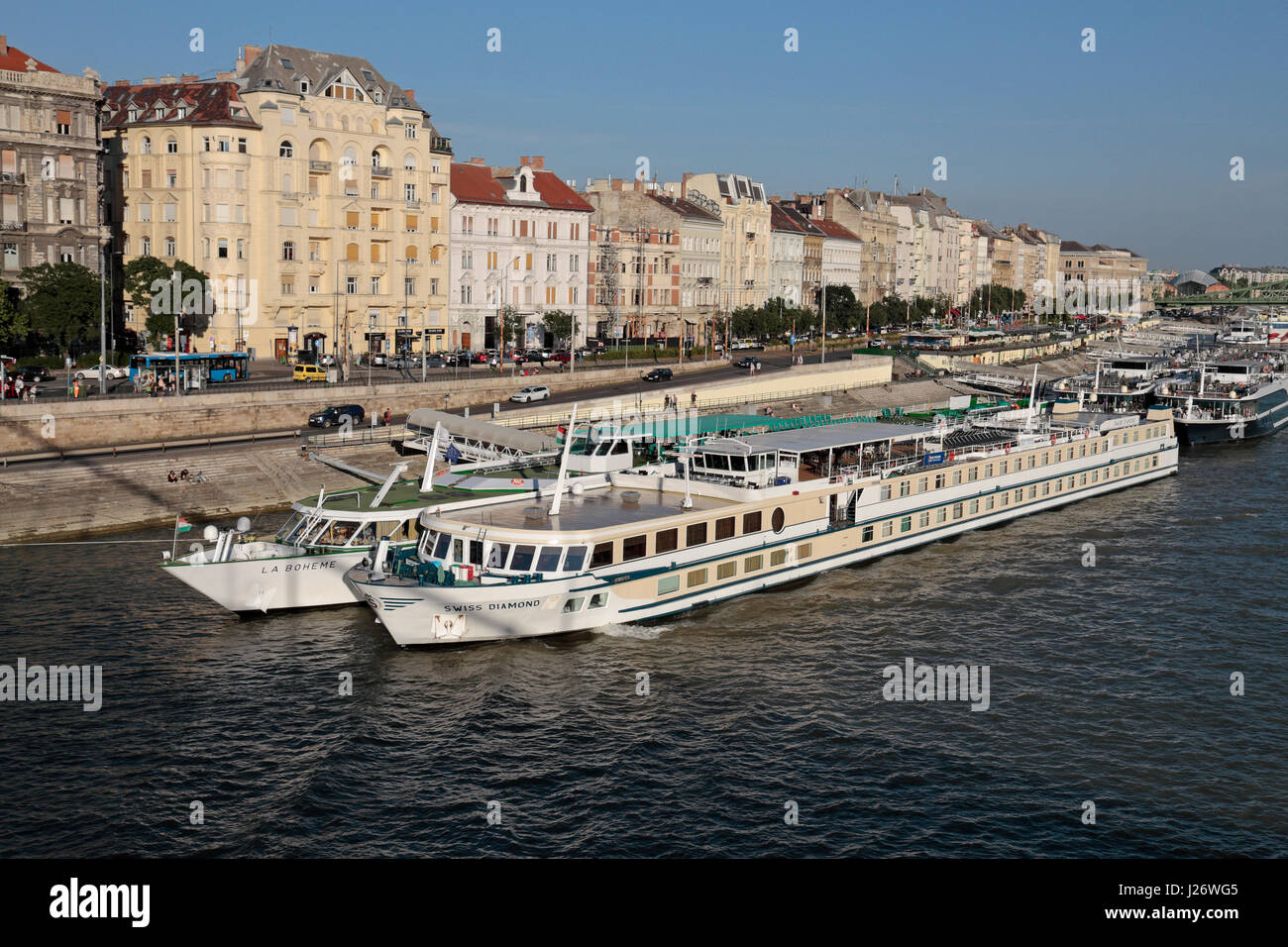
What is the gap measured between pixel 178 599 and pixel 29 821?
49.4ft

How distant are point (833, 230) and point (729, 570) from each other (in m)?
125

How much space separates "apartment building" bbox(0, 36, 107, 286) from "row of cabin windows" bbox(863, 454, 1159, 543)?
54645 mm

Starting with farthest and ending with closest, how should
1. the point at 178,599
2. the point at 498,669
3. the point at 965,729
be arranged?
the point at 178,599
the point at 498,669
the point at 965,729

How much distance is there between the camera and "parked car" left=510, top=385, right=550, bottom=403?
233 ft

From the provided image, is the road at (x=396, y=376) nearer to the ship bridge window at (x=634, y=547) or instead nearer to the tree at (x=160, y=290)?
the tree at (x=160, y=290)

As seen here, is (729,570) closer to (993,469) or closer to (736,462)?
(736,462)

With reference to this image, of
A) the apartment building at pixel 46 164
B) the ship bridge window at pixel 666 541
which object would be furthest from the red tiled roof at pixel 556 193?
the ship bridge window at pixel 666 541

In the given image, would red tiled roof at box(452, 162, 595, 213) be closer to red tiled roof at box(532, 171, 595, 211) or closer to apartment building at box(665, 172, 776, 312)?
red tiled roof at box(532, 171, 595, 211)

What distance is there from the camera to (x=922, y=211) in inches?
7352

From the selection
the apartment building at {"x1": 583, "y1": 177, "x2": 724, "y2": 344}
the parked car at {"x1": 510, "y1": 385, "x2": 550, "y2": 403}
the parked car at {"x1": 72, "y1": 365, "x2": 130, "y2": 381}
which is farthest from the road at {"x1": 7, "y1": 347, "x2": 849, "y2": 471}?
the apartment building at {"x1": 583, "y1": 177, "x2": 724, "y2": 344}

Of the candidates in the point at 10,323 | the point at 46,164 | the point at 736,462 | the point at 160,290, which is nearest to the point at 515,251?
the point at 160,290
